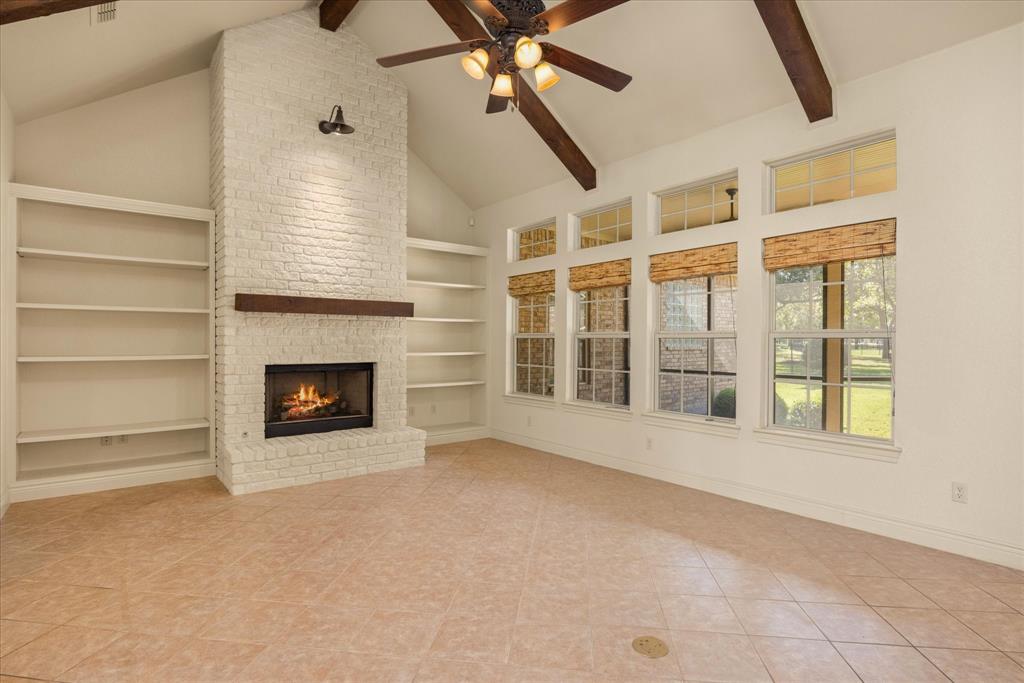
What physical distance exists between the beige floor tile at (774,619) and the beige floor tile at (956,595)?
80cm

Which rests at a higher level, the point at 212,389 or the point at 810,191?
the point at 810,191

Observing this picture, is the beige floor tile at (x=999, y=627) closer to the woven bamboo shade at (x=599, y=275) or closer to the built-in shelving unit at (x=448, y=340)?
the woven bamboo shade at (x=599, y=275)

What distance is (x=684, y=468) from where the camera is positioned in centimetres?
486

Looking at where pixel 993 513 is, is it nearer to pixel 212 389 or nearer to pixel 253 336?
pixel 253 336

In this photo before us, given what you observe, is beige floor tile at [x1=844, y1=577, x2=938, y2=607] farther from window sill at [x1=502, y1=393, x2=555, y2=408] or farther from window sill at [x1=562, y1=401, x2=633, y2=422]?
window sill at [x1=502, y1=393, x2=555, y2=408]

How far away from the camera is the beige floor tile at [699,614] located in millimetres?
A: 2479

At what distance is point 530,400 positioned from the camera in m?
6.62

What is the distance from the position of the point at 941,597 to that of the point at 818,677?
1.25 meters

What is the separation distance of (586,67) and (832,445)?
3241 millimetres

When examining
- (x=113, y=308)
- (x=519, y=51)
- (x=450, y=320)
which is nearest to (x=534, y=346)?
(x=450, y=320)

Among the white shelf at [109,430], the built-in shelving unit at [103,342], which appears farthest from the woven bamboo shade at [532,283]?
the white shelf at [109,430]

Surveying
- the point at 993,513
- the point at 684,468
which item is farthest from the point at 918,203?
the point at 684,468

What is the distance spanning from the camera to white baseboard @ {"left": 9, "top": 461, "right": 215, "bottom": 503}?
4254 millimetres

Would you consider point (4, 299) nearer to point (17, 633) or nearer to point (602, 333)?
point (17, 633)
